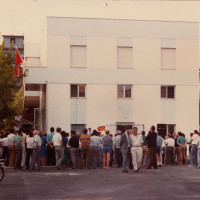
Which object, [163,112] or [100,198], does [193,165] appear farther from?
[100,198]

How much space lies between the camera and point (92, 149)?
25.0 meters

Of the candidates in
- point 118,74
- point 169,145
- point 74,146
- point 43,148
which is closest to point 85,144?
point 74,146

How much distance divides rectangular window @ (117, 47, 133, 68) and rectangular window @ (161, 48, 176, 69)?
7.88 feet

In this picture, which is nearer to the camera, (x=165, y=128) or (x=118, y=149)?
(x=118, y=149)

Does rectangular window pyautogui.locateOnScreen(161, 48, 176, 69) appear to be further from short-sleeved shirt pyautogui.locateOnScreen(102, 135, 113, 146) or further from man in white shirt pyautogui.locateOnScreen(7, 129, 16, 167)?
man in white shirt pyautogui.locateOnScreen(7, 129, 16, 167)

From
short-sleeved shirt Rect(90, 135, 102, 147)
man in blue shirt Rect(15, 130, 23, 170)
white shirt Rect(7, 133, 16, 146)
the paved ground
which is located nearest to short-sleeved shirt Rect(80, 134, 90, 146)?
short-sleeved shirt Rect(90, 135, 102, 147)

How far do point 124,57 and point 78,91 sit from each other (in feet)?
13.7

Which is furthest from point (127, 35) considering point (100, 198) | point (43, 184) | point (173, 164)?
point (100, 198)

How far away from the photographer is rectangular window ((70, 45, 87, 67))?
121 feet

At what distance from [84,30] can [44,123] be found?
739 cm

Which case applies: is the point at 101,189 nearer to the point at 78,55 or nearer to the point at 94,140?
the point at 94,140

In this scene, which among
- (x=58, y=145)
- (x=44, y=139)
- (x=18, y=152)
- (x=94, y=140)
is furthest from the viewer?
(x=44, y=139)

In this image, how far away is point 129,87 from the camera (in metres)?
37.7

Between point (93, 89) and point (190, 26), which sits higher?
point (190, 26)
